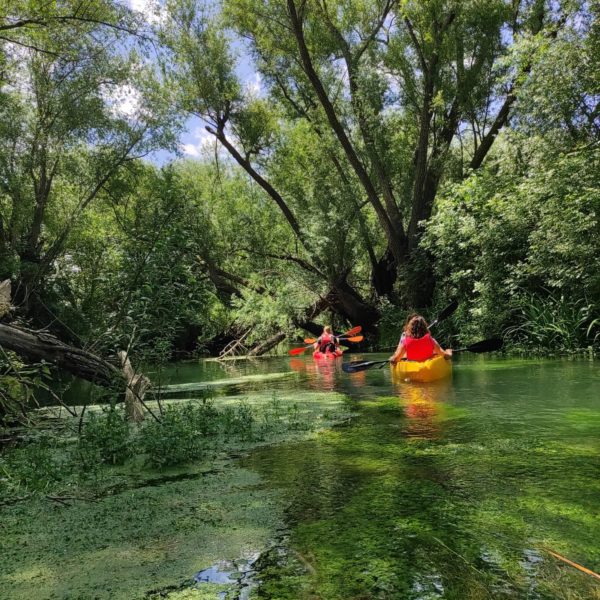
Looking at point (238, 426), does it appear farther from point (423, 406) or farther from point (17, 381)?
point (423, 406)

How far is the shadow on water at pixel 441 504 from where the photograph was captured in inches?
80.7

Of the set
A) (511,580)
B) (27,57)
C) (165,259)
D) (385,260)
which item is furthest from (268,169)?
(511,580)

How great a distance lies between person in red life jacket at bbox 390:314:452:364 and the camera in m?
8.53

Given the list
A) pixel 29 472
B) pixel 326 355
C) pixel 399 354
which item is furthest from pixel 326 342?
pixel 29 472

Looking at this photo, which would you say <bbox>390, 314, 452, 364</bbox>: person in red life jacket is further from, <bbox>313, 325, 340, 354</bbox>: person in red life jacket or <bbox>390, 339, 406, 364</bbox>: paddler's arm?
<bbox>313, 325, 340, 354</bbox>: person in red life jacket

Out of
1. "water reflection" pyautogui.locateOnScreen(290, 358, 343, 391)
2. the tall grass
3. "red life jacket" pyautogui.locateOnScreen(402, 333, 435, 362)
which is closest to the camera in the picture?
"red life jacket" pyautogui.locateOnScreen(402, 333, 435, 362)

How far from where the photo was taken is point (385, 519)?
8.74ft

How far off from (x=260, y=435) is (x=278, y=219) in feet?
46.7

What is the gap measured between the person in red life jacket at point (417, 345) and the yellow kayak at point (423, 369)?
0.61 ft

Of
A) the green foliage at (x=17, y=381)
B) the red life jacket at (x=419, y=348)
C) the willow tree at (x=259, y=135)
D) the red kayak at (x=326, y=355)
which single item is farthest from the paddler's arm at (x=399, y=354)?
the willow tree at (x=259, y=135)

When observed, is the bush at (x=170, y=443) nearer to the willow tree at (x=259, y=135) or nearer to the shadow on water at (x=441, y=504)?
the shadow on water at (x=441, y=504)

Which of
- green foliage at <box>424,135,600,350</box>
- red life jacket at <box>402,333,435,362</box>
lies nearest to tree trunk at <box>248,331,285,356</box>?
green foliage at <box>424,135,600,350</box>

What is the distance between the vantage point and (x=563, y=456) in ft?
12.0

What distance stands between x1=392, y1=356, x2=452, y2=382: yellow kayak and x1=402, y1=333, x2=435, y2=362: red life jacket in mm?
209
